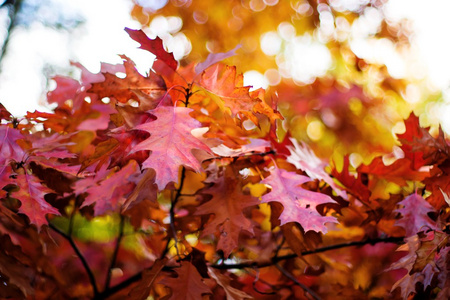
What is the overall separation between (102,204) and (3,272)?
319mm

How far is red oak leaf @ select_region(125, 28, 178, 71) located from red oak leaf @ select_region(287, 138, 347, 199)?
42 cm

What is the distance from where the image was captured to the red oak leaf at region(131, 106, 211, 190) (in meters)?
0.78

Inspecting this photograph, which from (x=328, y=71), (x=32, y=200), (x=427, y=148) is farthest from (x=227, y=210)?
(x=328, y=71)

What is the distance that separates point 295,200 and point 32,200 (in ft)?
2.12

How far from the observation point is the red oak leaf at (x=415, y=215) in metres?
1.03

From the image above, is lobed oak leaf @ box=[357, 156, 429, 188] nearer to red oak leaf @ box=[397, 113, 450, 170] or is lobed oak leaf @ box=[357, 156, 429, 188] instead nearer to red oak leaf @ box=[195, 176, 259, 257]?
red oak leaf @ box=[397, 113, 450, 170]

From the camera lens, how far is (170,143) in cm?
82

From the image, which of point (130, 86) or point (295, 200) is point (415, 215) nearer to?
point (295, 200)

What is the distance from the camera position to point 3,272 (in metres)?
0.95

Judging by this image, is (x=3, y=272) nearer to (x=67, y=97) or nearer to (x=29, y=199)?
(x=29, y=199)

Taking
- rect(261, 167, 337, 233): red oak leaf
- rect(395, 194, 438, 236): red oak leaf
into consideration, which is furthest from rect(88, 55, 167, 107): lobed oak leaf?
rect(395, 194, 438, 236): red oak leaf

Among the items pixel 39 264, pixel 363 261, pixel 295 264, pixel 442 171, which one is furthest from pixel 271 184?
pixel 363 261

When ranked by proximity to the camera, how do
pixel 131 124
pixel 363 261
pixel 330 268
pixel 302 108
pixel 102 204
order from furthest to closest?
pixel 302 108 < pixel 363 261 < pixel 330 268 < pixel 102 204 < pixel 131 124

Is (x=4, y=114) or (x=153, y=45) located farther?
(x=4, y=114)
